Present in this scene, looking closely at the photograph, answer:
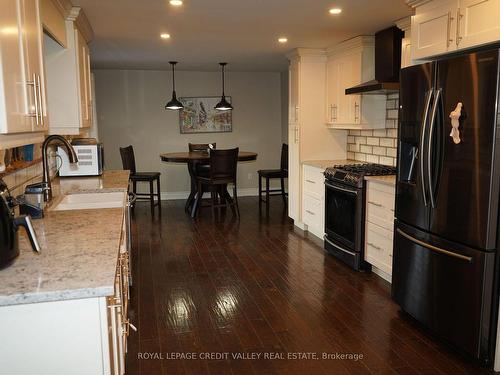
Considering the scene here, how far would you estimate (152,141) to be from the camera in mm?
7711

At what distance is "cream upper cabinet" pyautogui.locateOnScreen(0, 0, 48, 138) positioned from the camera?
58.3 inches

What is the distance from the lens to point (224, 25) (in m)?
4.02

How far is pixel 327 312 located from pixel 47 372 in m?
2.17

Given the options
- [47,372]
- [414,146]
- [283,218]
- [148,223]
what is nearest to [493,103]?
[414,146]

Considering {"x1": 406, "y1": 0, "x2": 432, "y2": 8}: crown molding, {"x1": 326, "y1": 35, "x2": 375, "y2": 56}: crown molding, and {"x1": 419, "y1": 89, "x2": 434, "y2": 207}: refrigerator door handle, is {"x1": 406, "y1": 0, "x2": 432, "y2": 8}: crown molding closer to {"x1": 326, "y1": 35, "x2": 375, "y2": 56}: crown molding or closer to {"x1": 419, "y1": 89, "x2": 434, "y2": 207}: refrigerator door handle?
{"x1": 419, "y1": 89, "x2": 434, "y2": 207}: refrigerator door handle

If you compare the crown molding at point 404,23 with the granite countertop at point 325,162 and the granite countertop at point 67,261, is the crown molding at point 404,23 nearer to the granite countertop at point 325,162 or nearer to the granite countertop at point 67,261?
the granite countertop at point 325,162

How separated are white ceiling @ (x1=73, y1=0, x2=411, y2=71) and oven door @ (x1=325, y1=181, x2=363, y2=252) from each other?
1.52 metres

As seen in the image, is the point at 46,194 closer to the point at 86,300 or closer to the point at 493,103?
the point at 86,300

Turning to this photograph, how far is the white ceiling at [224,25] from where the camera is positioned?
3377 mm

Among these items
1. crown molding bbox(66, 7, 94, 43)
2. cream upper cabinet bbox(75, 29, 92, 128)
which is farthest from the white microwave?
crown molding bbox(66, 7, 94, 43)

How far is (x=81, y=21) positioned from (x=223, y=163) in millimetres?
2907

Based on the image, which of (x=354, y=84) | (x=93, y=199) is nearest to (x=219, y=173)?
(x=354, y=84)

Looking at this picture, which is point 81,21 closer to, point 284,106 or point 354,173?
point 354,173

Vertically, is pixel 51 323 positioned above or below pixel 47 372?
above
